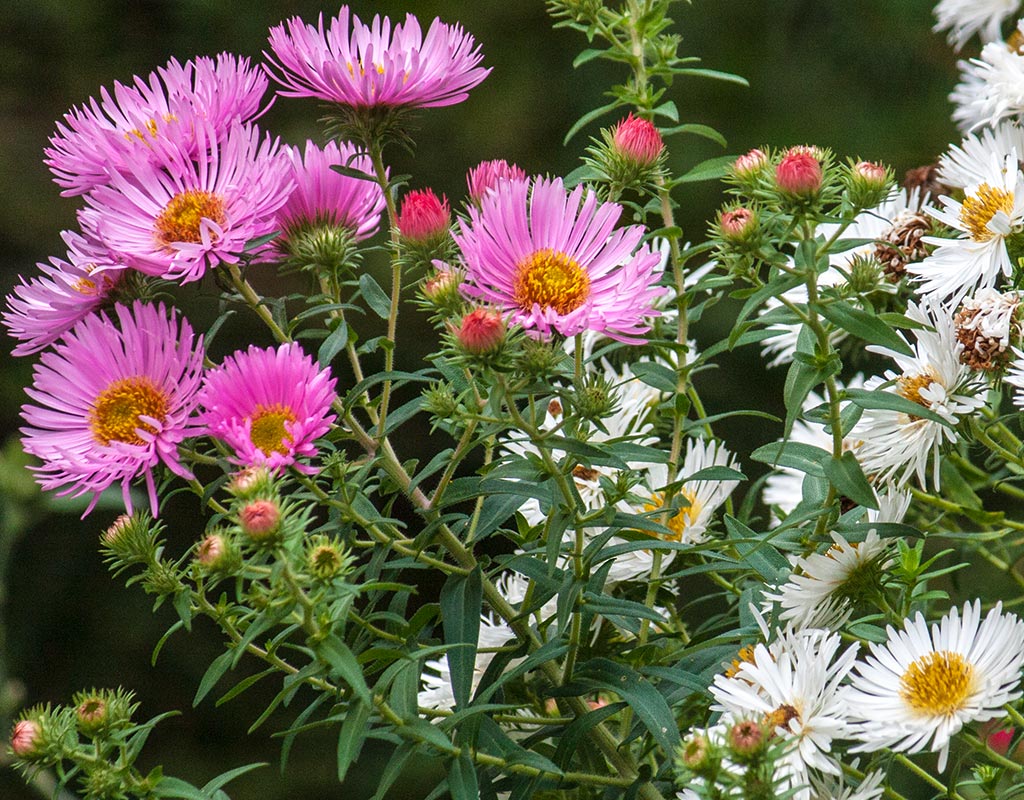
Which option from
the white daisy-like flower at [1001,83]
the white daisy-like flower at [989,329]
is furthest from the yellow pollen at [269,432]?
the white daisy-like flower at [1001,83]

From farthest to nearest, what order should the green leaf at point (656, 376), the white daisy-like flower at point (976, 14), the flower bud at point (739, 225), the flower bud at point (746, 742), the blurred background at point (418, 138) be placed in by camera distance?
1. the blurred background at point (418, 138)
2. the white daisy-like flower at point (976, 14)
3. the green leaf at point (656, 376)
4. the flower bud at point (739, 225)
5. the flower bud at point (746, 742)

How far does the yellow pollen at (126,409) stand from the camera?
1.67 feet

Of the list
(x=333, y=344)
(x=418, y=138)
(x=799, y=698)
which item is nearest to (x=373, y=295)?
(x=333, y=344)

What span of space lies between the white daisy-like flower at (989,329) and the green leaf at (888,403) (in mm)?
34

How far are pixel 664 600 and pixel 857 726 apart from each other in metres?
0.18

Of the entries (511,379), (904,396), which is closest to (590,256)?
(511,379)

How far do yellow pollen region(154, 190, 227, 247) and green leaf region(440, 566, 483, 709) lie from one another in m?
0.19

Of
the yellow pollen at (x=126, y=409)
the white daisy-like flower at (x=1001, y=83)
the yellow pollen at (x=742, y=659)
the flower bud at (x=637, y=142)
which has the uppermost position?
the white daisy-like flower at (x=1001, y=83)

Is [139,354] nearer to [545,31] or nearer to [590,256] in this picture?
[590,256]

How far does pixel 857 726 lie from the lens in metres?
0.49

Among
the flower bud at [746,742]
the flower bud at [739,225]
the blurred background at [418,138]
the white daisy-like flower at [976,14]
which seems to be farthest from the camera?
the blurred background at [418,138]

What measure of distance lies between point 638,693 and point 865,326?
0.62 feet

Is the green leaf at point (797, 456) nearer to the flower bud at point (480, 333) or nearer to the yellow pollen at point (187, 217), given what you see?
the flower bud at point (480, 333)

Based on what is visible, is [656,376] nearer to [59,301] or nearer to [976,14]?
[59,301]
